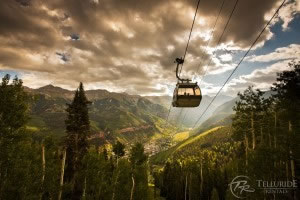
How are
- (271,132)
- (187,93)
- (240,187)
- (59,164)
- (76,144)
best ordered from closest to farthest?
(187,93), (271,132), (240,187), (76,144), (59,164)

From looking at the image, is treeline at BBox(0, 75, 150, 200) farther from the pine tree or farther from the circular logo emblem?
the circular logo emblem

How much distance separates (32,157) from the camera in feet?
100

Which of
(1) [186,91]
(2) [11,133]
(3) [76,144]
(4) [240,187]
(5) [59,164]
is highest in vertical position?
(1) [186,91]

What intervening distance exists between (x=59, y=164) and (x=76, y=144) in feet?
18.4

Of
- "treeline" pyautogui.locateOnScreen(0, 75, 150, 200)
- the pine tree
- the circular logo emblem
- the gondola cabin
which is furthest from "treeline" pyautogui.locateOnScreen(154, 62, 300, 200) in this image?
the pine tree

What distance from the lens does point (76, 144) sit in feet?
133

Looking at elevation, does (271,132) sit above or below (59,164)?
above

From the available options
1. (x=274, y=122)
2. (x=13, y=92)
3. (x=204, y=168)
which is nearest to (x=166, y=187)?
(x=204, y=168)

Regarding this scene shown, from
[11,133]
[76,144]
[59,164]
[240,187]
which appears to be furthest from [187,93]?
[59,164]

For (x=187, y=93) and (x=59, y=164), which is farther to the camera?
(x=59, y=164)

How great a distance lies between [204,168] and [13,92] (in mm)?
70656

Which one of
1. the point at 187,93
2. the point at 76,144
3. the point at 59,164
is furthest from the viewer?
the point at 59,164

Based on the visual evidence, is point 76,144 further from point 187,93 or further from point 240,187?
point 240,187

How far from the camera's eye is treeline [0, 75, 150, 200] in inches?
864
